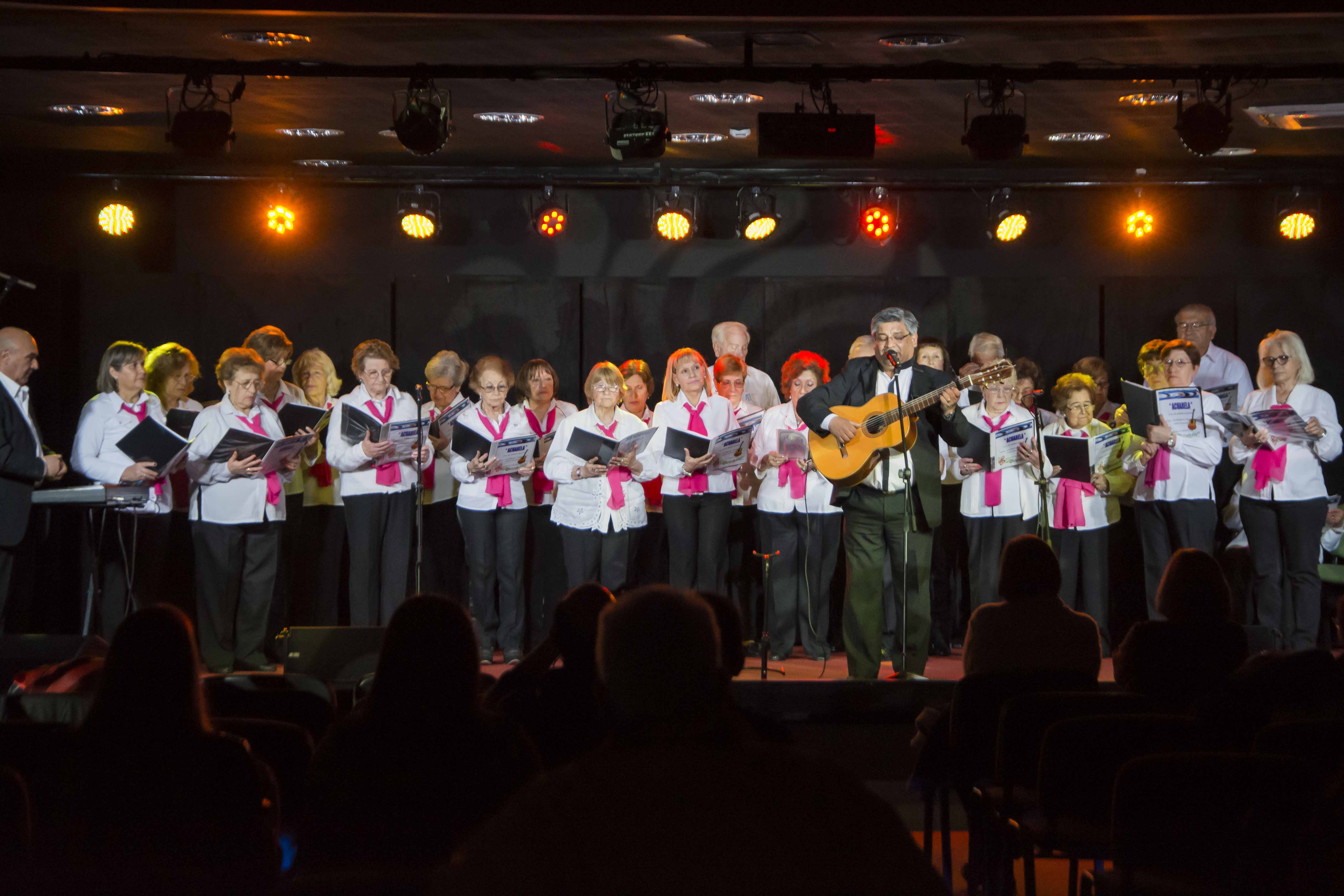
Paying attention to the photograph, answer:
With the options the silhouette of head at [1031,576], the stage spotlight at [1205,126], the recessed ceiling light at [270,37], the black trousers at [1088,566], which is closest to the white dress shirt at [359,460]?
the recessed ceiling light at [270,37]

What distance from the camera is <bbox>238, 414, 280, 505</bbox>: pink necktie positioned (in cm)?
658

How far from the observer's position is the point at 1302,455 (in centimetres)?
686

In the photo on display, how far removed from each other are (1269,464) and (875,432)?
2.78m

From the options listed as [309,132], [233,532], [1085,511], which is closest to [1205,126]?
[1085,511]

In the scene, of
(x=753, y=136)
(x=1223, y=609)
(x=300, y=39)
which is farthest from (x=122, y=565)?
(x=1223, y=609)

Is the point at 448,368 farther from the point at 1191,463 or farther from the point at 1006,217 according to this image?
the point at 1191,463

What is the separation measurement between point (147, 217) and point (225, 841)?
732 cm

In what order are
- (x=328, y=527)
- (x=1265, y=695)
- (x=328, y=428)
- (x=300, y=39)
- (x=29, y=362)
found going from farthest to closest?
(x=328, y=527)
(x=328, y=428)
(x=29, y=362)
(x=300, y=39)
(x=1265, y=695)

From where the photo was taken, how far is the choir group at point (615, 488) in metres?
6.53

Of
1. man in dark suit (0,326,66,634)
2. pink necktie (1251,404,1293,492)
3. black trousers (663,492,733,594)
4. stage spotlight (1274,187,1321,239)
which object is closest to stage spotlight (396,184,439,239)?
man in dark suit (0,326,66,634)

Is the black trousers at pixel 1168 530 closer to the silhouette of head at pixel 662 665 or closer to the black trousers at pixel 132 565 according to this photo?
the black trousers at pixel 132 565

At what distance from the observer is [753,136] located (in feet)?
25.1

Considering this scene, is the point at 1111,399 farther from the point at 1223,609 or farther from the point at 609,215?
the point at 1223,609

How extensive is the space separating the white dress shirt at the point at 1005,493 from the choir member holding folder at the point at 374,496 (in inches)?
131
